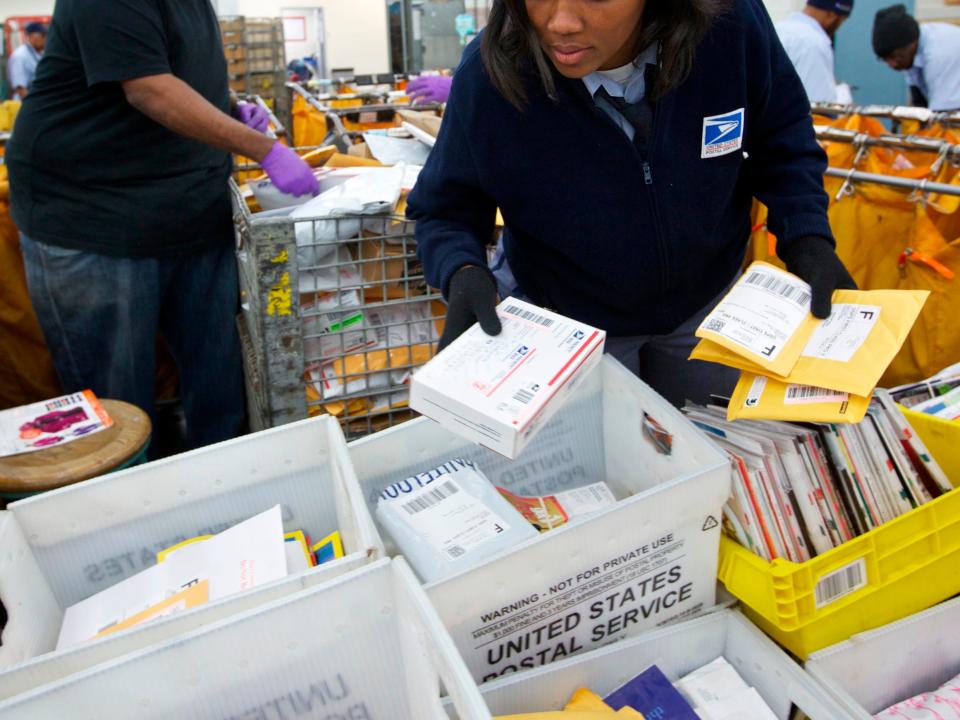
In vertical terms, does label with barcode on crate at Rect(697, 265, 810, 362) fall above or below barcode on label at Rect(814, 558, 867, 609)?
above

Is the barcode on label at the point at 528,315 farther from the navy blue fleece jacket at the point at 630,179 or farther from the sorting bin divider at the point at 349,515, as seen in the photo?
the sorting bin divider at the point at 349,515

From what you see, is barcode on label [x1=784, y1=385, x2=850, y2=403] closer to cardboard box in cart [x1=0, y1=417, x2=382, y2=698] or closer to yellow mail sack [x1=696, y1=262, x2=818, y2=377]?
yellow mail sack [x1=696, y1=262, x2=818, y2=377]

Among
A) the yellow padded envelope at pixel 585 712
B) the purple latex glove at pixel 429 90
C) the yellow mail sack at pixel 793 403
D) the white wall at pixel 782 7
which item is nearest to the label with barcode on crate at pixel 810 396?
the yellow mail sack at pixel 793 403

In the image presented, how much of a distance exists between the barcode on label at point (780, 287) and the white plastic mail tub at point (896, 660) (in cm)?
50

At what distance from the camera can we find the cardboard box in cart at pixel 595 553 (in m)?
1.02

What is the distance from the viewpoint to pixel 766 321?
3.80 feet

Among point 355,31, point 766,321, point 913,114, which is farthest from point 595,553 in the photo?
point 355,31

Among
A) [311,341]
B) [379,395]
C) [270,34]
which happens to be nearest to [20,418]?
[311,341]

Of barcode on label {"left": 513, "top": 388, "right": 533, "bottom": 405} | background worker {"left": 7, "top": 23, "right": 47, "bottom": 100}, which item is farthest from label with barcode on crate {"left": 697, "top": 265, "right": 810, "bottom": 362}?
background worker {"left": 7, "top": 23, "right": 47, "bottom": 100}

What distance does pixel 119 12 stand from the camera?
81.3 inches

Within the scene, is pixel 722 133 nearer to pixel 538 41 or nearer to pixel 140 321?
pixel 538 41

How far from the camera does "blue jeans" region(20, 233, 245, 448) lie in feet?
7.91

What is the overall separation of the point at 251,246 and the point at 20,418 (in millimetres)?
710

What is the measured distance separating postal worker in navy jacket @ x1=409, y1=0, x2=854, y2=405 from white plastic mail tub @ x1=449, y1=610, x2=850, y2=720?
1.65 feet
